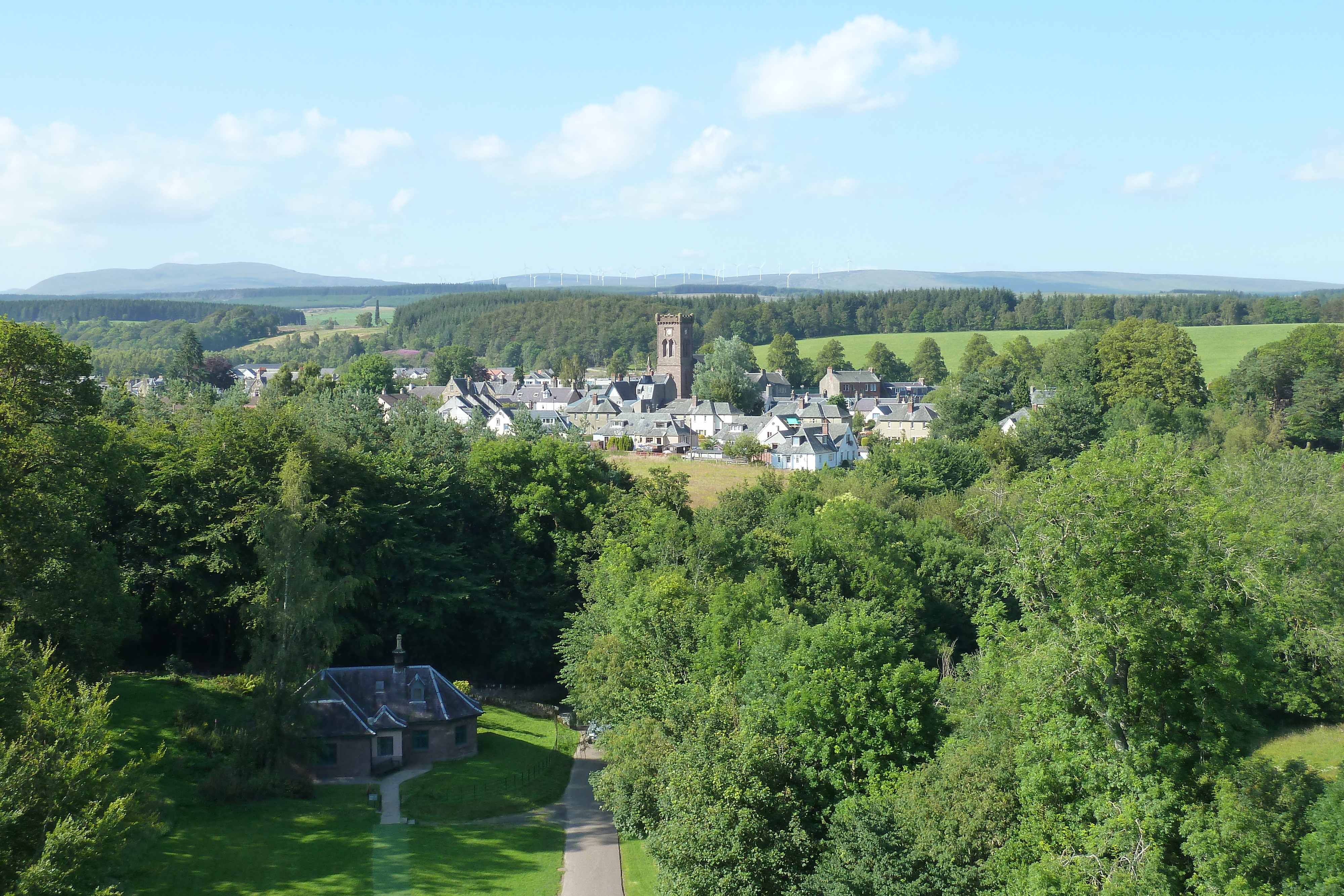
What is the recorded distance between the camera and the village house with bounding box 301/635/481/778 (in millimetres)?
30812

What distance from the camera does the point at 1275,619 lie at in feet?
71.7

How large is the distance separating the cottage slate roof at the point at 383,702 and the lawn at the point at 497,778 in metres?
1.57

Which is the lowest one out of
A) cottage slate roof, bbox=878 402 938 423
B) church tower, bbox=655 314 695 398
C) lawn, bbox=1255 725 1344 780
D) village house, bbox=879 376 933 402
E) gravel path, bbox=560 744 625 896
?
gravel path, bbox=560 744 625 896

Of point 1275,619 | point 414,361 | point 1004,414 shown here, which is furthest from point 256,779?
point 414,361

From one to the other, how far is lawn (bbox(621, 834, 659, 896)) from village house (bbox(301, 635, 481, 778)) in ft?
25.8

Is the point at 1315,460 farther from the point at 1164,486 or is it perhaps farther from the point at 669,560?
the point at 1164,486

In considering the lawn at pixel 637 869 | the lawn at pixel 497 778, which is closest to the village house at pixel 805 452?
the lawn at pixel 497 778

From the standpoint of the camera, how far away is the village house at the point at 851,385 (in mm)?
131750

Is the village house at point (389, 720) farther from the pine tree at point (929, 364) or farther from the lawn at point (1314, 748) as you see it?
the pine tree at point (929, 364)

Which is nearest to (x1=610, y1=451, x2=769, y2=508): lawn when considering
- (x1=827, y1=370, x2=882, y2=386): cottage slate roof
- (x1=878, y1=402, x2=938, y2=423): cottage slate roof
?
(x1=878, y1=402, x2=938, y2=423): cottage slate roof

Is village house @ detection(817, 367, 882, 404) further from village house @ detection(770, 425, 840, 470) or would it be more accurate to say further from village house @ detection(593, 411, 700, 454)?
village house @ detection(770, 425, 840, 470)

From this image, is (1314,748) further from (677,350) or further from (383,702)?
(677,350)

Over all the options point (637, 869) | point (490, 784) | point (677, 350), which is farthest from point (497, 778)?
point (677, 350)

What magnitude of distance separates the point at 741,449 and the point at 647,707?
53.7 meters
